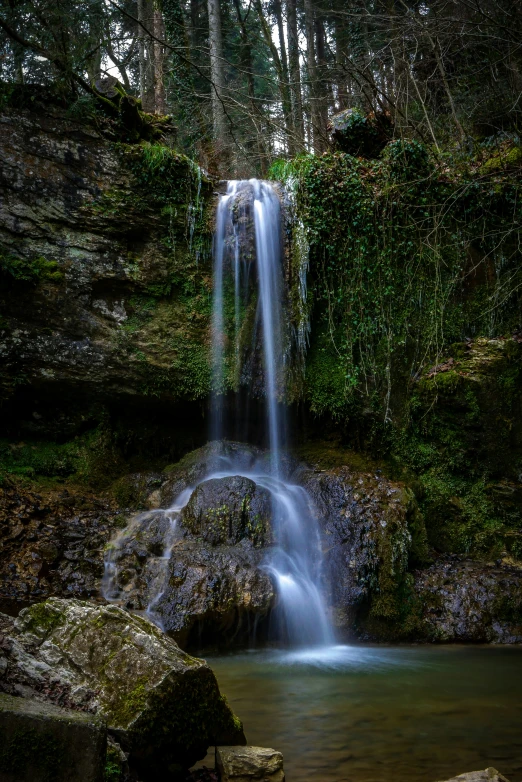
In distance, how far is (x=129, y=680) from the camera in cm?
248

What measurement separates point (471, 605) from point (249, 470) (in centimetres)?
306

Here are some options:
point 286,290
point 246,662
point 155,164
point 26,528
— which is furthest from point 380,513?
point 155,164

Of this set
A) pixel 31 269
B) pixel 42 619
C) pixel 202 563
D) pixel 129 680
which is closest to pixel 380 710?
pixel 129 680

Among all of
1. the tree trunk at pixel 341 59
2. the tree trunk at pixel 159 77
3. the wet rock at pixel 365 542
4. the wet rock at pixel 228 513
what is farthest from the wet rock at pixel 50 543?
the tree trunk at pixel 341 59

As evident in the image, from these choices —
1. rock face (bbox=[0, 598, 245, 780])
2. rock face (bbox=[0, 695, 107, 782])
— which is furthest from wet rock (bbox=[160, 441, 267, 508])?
rock face (bbox=[0, 695, 107, 782])

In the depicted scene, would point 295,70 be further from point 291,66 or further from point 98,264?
point 98,264

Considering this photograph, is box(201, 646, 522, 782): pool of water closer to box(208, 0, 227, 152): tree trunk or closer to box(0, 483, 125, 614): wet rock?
box(0, 483, 125, 614): wet rock

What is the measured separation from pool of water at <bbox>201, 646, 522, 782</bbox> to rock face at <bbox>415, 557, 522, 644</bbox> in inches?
17.9

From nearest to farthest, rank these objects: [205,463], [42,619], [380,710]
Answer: [42,619] < [380,710] < [205,463]

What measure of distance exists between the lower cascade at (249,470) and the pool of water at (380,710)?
0.76m

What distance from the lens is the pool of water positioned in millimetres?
2848

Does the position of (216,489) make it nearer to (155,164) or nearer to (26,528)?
(26,528)

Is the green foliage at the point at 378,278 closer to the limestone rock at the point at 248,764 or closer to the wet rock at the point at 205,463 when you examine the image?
the wet rock at the point at 205,463

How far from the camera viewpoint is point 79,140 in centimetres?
731
